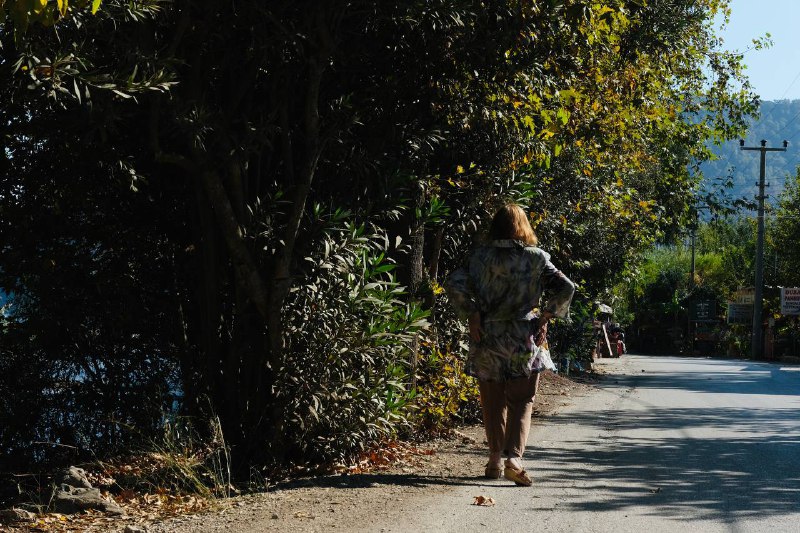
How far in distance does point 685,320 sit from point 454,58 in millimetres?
83022

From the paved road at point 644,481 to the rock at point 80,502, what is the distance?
2288 mm

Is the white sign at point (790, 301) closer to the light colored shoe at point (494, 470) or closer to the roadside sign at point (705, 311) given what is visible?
the roadside sign at point (705, 311)

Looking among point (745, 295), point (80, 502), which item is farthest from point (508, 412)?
point (745, 295)

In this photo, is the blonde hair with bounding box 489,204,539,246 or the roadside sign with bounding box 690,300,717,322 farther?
the roadside sign with bounding box 690,300,717,322

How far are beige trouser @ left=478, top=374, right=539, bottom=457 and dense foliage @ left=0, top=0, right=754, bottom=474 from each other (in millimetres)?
1203

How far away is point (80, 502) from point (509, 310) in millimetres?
3305

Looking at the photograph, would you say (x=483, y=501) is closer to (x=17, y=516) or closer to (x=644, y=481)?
(x=644, y=481)

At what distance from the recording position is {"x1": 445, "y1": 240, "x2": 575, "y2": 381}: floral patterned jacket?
24.8 ft

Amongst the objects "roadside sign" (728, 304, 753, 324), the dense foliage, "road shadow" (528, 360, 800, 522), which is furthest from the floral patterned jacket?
"roadside sign" (728, 304, 753, 324)

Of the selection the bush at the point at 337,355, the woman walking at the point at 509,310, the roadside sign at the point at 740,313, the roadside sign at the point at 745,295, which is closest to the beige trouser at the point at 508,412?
the woman walking at the point at 509,310

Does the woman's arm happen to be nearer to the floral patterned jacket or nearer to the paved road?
the floral patterned jacket

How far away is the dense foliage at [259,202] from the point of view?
27.1ft

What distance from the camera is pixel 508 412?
25.2ft

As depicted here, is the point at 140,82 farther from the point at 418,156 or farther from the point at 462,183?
the point at 462,183
